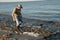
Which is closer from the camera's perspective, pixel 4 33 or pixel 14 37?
pixel 14 37

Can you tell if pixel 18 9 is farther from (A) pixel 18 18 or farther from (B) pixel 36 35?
(B) pixel 36 35

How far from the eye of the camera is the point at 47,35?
18.0 metres

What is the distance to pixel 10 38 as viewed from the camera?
17.1 metres

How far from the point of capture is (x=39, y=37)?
56.8 feet

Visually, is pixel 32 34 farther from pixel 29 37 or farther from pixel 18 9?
pixel 18 9

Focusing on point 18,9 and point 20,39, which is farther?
point 18,9

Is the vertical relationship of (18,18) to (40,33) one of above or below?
above

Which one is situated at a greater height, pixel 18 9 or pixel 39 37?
pixel 18 9

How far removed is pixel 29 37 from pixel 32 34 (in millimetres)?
759

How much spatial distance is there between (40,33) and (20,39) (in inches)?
96.1

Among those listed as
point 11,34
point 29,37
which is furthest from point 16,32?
point 29,37

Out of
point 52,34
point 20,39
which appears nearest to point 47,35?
point 52,34

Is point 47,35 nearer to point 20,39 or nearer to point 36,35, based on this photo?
point 36,35

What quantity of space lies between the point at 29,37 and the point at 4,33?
2.42 m
